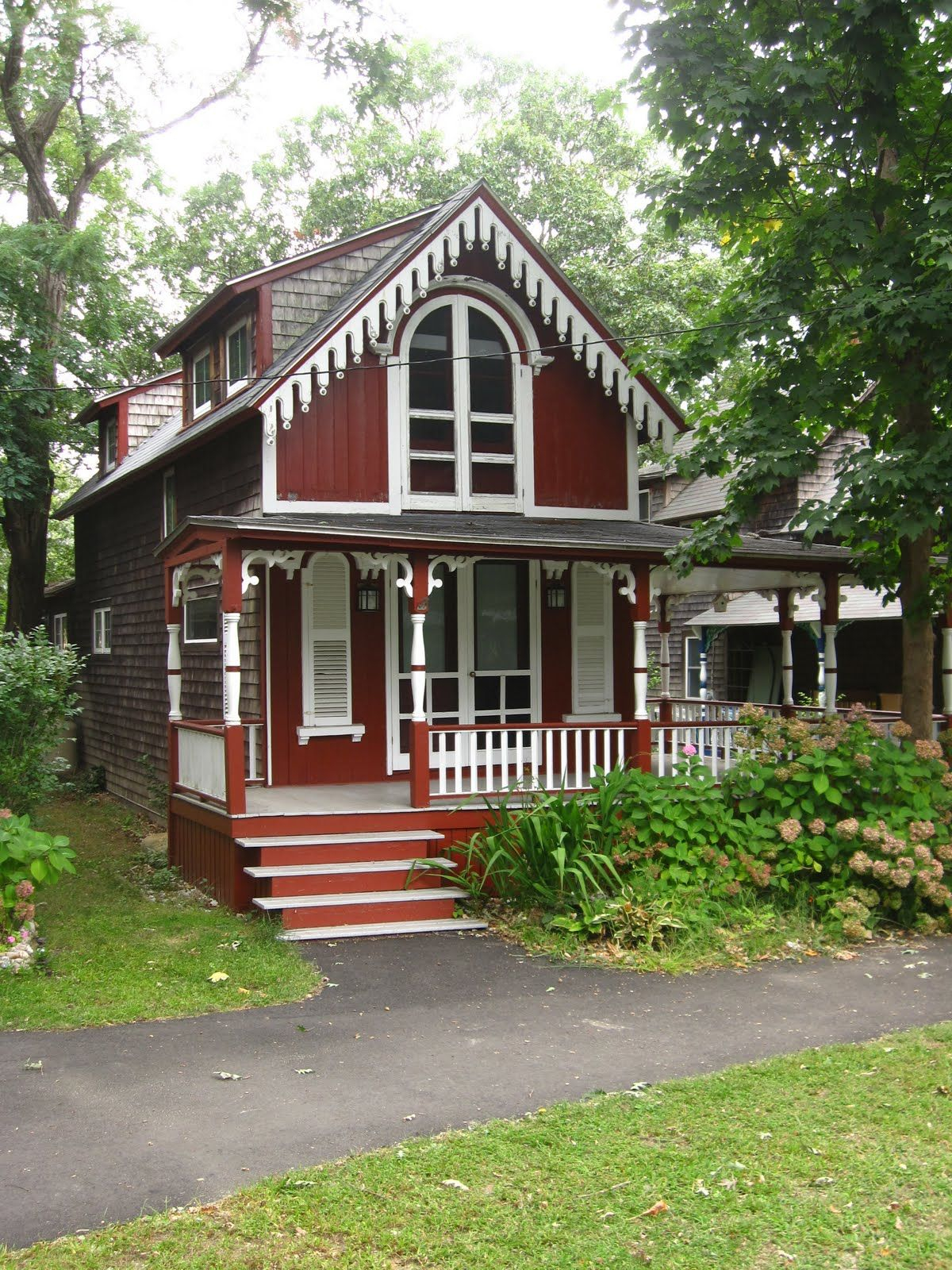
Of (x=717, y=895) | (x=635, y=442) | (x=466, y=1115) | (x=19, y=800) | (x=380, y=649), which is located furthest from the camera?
(x=635, y=442)

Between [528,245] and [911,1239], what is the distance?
1126 centimetres

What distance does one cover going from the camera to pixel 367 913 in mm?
9703

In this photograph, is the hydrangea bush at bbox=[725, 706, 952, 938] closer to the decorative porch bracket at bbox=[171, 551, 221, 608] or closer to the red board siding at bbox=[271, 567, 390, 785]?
the red board siding at bbox=[271, 567, 390, 785]

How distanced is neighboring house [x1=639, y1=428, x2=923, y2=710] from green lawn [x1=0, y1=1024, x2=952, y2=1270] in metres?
14.7

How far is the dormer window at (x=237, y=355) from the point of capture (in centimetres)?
1433

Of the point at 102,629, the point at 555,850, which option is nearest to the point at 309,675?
the point at 555,850

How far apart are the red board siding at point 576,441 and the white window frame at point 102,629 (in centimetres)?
943

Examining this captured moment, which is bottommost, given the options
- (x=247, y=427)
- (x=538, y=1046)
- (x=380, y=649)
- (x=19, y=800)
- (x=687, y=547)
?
(x=538, y=1046)

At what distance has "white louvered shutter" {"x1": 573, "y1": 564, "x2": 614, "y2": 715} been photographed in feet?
46.6

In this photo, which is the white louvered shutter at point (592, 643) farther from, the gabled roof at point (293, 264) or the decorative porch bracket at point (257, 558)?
the gabled roof at point (293, 264)

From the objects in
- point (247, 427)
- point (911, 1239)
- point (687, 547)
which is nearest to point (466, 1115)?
point (911, 1239)

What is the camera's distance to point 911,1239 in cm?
441

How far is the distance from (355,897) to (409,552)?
3238 mm

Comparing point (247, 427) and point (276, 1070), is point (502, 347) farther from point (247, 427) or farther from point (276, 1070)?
point (276, 1070)
